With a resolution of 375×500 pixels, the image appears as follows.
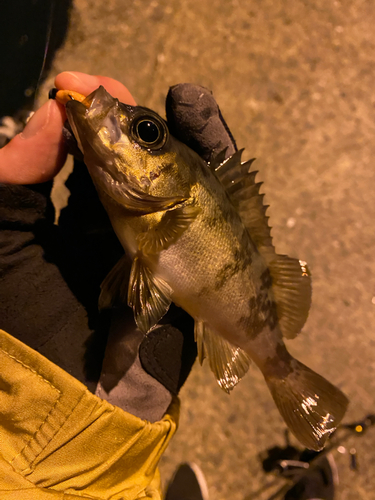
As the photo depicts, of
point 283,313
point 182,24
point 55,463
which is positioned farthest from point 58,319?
point 182,24

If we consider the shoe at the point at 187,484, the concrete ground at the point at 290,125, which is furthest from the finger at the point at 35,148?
the shoe at the point at 187,484

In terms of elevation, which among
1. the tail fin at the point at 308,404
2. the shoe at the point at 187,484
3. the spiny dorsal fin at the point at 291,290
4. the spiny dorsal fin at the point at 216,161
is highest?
the spiny dorsal fin at the point at 216,161

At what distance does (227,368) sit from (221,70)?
53.9 inches

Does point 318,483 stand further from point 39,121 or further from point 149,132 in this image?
point 39,121

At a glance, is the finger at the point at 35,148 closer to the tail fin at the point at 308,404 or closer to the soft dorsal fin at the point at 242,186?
the soft dorsal fin at the point at 242,186

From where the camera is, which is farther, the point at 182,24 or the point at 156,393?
the point at 182,24

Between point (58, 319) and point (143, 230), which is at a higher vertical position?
point (143, 230)

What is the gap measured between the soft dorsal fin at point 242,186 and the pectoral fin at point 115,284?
359 mm

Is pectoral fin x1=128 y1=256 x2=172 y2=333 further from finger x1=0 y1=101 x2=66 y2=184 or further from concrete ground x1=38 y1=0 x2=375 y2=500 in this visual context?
concrete ground x1=38 y1=0 x2=375 y2=500

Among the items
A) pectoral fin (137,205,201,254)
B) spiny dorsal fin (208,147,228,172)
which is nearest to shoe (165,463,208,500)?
pectoral fin (137,205,201,254)

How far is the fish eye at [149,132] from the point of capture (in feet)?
2.57

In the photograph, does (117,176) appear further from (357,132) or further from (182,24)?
(357,132)

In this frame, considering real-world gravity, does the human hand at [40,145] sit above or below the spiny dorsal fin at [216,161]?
below

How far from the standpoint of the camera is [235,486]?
4.73 ft
